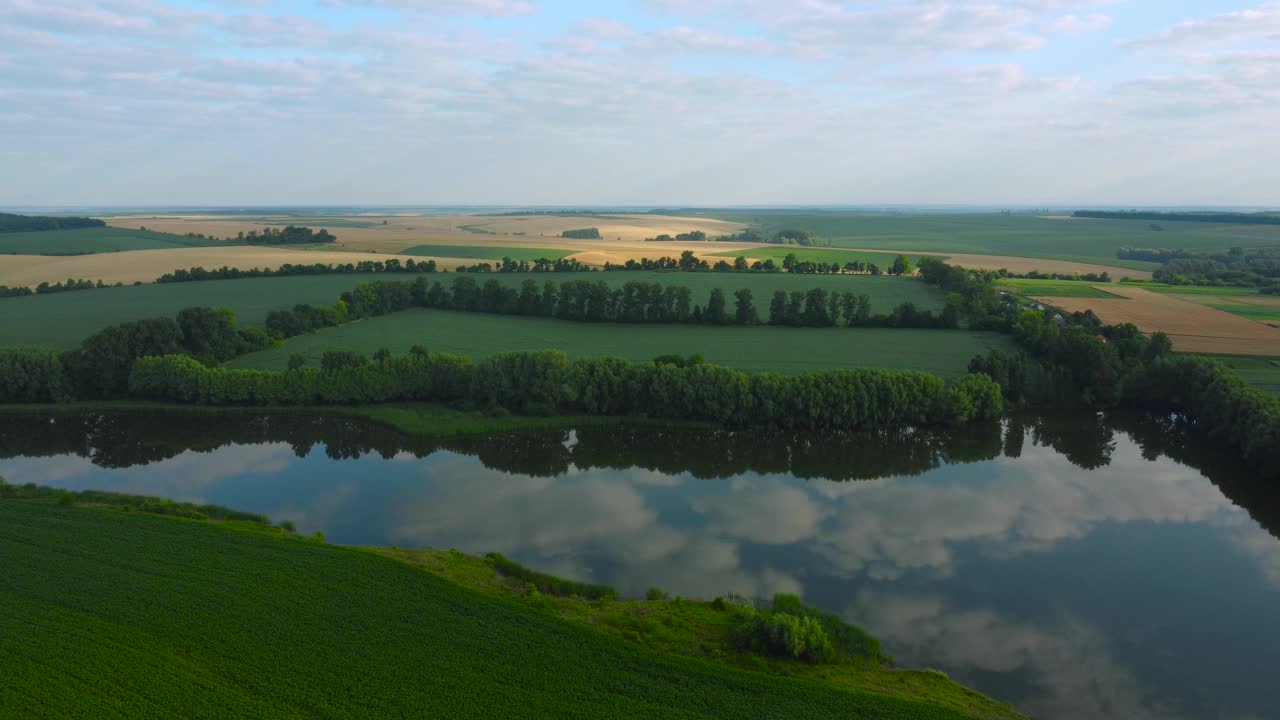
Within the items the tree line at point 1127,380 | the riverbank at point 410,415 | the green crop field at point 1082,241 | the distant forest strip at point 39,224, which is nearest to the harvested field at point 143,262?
the riverbank at point 410,415

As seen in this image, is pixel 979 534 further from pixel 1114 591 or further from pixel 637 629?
pixel 637 629

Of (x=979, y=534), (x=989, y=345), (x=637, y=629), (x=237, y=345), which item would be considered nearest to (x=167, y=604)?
(x=637, y=629)

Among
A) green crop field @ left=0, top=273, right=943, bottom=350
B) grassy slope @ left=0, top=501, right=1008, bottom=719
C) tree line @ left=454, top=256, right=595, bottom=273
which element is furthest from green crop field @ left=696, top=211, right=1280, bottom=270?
grassy slope @ left=0, top=501, right=1008, bottom=719

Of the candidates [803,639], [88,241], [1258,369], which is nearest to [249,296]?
[88,241]

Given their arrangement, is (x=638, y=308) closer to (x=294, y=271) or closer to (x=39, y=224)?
(x=294, y=271)

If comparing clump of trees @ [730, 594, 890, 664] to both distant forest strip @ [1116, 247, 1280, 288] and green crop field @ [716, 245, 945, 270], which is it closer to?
distant forest strip @ [1116, 247, 1280, 288]

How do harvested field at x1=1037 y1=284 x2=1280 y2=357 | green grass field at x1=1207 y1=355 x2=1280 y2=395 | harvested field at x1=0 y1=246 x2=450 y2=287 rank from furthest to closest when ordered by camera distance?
harvested field at x1=0 y1=246 x2=450 y2=287
harvested field at x1=1037 y1=284 x2=1280 y2=357
green grass field at x1=1207 y1=355 x2=1280 y2=395

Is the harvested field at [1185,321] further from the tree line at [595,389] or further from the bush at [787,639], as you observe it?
the bush at [787,639]
